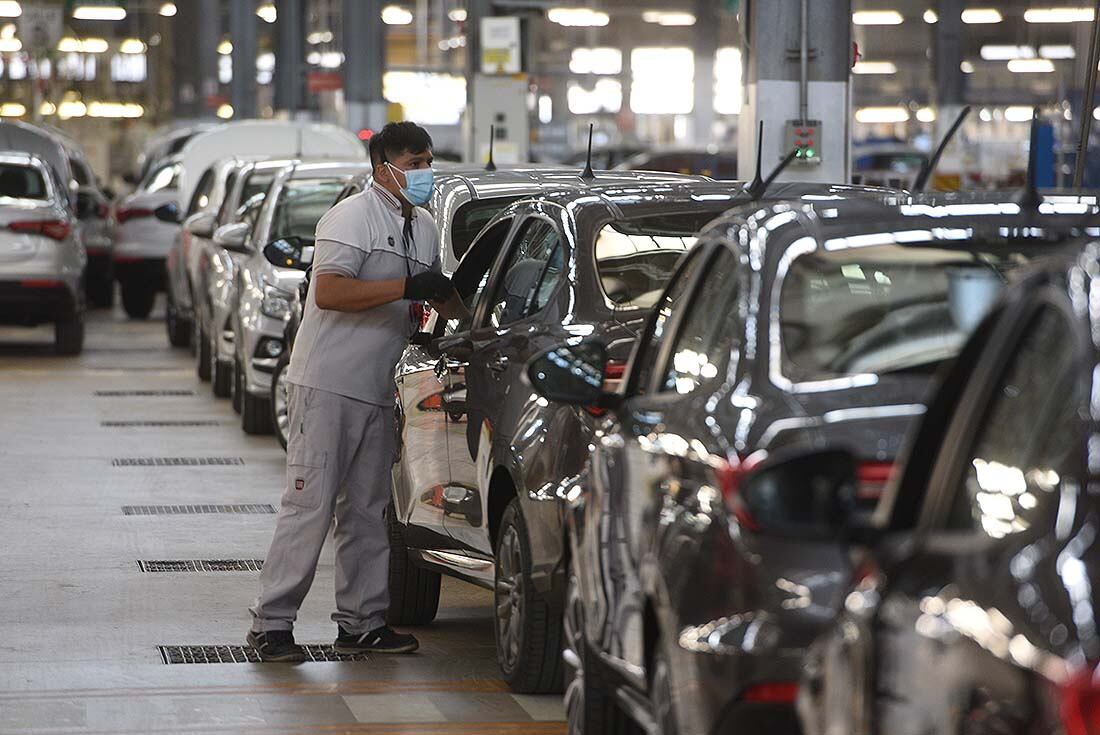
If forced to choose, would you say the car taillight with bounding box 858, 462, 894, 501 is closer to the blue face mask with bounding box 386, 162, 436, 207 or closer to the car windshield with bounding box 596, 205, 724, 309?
the car windshield with bounding box 596, 205, 724, 309

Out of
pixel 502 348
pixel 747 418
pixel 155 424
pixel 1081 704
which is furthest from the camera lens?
pixel 155 424

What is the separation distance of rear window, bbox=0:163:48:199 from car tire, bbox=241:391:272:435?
616 cm

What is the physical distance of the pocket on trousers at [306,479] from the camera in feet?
25.0

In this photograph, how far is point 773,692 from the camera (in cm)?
404

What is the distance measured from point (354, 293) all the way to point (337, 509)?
85 centimetres

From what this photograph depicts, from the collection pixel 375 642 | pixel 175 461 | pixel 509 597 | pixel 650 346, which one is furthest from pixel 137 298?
pixel 650 346

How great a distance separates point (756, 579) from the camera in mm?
4094

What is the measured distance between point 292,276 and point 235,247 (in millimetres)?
464

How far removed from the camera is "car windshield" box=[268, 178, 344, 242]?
14.5m

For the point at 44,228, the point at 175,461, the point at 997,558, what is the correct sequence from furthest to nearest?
the point at 44,228 < the point at 175,461 < the point at 997,558

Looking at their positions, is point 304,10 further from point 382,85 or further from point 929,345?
point 929,345

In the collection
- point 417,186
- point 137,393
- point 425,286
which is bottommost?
point 137,393

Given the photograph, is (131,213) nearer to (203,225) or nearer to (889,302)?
(203,225)

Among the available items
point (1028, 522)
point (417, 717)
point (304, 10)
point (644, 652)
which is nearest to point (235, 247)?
point (417, 717)
